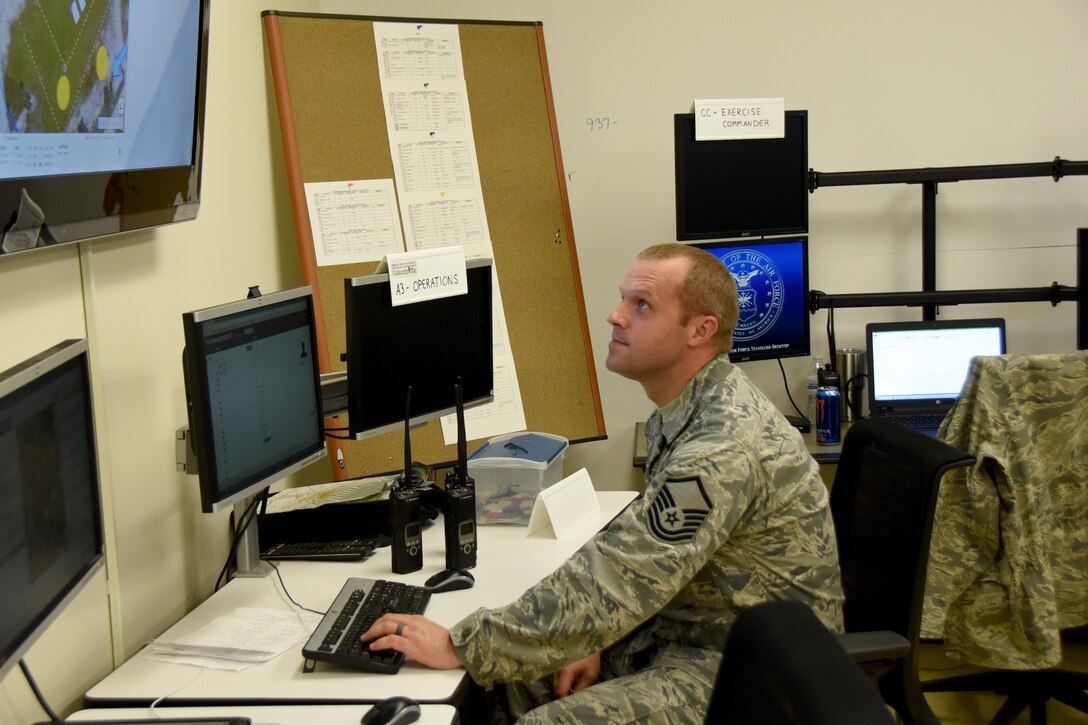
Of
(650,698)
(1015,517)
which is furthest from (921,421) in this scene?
(650,698)

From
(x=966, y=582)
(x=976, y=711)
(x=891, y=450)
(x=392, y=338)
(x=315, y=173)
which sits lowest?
(x=976, y=711)

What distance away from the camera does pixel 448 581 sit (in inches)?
82.3

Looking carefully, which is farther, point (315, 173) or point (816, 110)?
point (816, 110)

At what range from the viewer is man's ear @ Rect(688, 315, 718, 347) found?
204 centimetres

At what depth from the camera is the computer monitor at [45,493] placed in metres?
1.27

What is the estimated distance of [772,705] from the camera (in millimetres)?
856

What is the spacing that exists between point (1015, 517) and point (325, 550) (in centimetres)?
157

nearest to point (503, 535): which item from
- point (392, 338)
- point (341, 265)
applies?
point (392, 338)

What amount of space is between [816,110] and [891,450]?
1929 mm

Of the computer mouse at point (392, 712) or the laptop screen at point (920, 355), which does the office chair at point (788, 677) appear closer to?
the computer mouse at point (392, 712)

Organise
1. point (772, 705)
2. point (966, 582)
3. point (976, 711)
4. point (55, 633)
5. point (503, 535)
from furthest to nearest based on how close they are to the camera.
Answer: point (976, 711), point (966, 582), point (503, 535), point (55, 633), point (772, 705)

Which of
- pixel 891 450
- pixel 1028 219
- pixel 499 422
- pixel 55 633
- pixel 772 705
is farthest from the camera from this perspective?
pixel 1028 219

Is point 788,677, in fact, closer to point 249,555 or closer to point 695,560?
point 695,560

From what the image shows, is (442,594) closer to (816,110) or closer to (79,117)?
(79,117)
